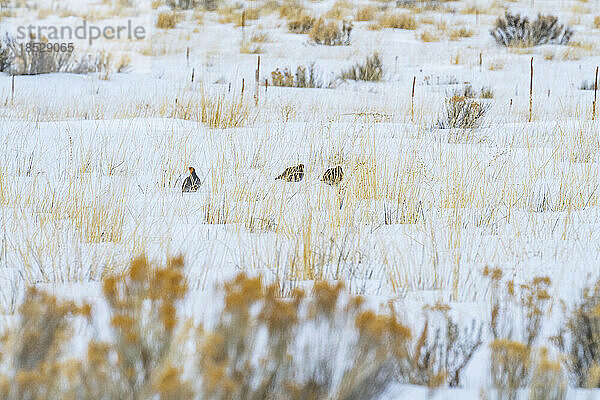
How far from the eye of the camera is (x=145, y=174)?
4527 mm

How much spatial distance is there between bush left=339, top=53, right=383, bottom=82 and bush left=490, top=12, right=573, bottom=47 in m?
4.04

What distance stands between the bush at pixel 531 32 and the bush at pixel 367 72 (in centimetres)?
404

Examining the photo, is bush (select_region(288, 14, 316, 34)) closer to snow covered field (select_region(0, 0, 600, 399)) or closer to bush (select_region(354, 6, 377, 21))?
bush (select_region(354, 6, 377, 21))

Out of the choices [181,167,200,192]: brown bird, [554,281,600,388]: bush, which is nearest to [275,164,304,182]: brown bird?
[181,167,200,192]: brown bird

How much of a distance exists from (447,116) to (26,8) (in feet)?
43.6

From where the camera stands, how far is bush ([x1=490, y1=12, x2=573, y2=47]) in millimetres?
13375

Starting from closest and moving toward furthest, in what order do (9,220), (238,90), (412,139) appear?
(9,220), (412,139), (238,90)

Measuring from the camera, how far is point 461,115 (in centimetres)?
632

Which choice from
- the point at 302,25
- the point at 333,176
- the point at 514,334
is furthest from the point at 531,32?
the point at 514,334

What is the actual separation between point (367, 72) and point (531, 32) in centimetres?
488

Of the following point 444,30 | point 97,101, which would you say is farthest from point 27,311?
point 444,30

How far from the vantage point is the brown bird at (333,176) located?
4008 mm

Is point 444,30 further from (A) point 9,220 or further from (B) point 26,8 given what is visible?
(A) point 9,220

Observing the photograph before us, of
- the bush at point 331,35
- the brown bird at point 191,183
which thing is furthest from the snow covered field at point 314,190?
the bush at point 331,35
